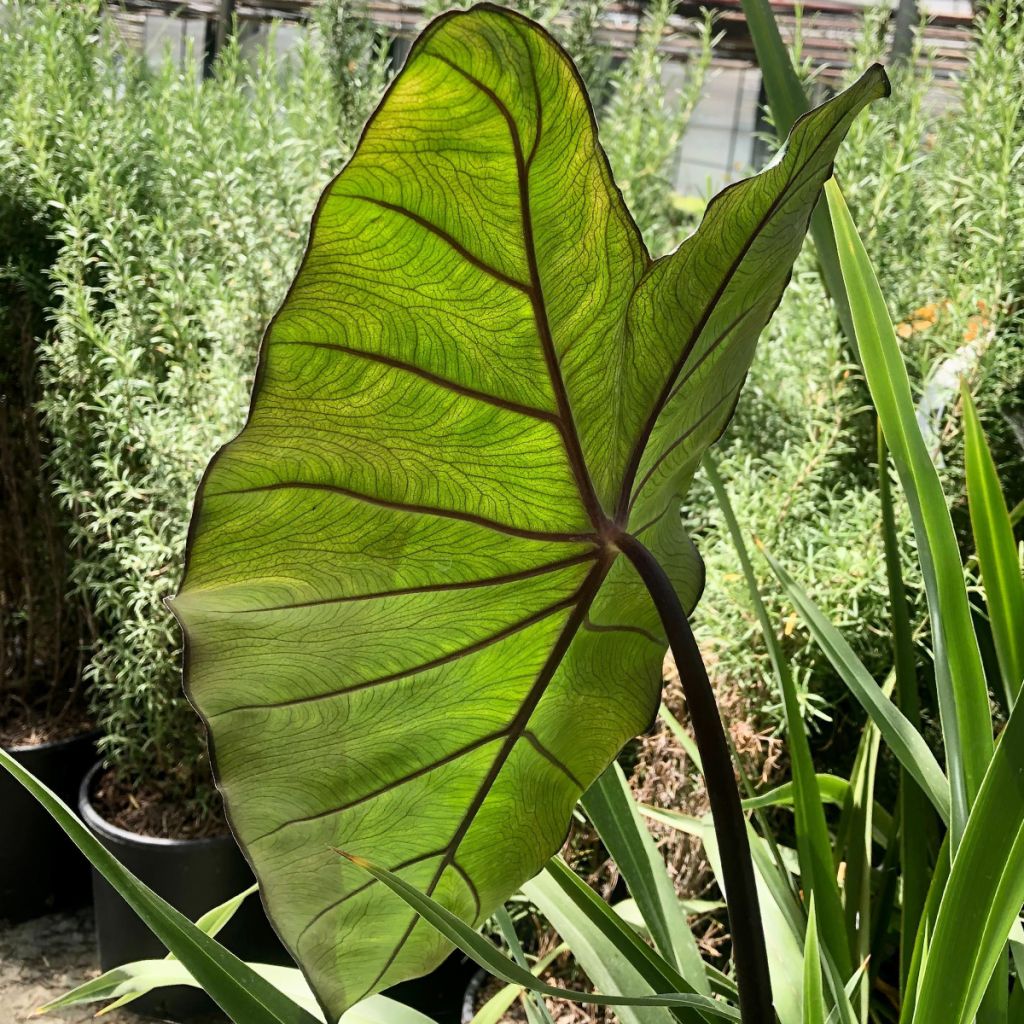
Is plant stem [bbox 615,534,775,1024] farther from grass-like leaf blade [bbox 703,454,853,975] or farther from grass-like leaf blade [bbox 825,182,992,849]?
grass-like leaf blade [bbox 703,454,853,975]

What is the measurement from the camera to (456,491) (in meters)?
0.49

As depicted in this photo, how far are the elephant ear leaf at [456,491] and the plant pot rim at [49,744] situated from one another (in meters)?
1.57

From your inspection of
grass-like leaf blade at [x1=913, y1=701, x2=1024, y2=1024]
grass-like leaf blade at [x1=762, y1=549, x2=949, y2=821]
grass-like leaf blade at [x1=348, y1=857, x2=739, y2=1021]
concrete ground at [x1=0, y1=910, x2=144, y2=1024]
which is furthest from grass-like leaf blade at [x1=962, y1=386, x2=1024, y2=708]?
concrete ground at [x1=0, y1=910, x2=144, y2=1024]

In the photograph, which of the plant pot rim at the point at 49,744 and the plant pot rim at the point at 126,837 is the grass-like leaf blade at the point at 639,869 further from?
the plant pot rim at the point at 49,744

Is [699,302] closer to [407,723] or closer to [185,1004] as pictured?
[407,723]

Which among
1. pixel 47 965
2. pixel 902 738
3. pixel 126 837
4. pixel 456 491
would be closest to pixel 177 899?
pixel 126 837

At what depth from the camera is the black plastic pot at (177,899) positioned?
165 centimetres

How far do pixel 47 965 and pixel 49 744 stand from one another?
0.37m

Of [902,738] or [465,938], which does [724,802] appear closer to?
[465,938]

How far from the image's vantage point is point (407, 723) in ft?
1.75

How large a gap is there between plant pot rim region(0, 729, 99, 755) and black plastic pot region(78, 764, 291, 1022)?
23 centimetres

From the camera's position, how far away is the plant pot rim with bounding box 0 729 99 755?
1.92 m

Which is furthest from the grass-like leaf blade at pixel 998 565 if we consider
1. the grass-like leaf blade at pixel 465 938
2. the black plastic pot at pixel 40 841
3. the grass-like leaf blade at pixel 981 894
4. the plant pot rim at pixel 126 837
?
the black plastic pot at pixel 40 841

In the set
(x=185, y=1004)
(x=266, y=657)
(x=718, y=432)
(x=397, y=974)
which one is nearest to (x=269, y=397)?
(x=266, y=657)
